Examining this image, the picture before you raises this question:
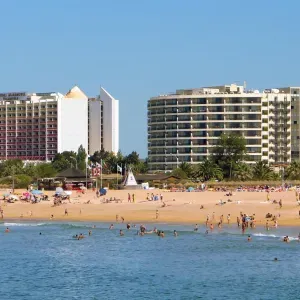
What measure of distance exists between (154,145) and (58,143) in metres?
38.0

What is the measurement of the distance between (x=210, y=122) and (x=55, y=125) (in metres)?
47.8

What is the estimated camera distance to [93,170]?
378ft

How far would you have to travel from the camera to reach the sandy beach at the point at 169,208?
82188mm

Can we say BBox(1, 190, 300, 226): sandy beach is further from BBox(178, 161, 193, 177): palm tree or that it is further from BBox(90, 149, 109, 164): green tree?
BBox(90, 149, 109, 164): green tree

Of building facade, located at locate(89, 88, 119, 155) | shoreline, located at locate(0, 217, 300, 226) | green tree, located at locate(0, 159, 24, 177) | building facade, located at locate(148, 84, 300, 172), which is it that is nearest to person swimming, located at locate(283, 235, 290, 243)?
shoreline, located at locate(0, 217, 300, 226)

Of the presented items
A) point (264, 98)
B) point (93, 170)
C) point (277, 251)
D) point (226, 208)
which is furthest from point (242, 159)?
point (277, 251)

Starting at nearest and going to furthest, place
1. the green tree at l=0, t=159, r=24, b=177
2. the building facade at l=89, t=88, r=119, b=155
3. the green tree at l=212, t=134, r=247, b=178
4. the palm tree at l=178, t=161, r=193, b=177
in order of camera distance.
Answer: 1. the palm tree at l=178, t=161, r=193, b=177
2. the green tree at l=212, t=134, r=247, b=178
3. the green tree at l=0, t=159, r=24, b=177
4. the building facade at l=89, t=88, r=119, b=155

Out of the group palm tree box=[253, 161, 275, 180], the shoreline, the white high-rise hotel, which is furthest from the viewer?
the white high-rise hotel

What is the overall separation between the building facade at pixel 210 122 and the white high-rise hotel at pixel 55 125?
1521 inches

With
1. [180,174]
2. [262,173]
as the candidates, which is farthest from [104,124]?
[262,173]

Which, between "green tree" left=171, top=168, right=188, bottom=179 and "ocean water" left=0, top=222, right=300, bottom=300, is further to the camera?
"green tree" left=171, top=168, right=188, bottom=179

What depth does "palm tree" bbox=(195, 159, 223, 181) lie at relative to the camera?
125688 mm

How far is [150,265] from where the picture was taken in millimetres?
55969

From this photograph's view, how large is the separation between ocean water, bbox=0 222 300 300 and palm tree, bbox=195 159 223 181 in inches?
1930
